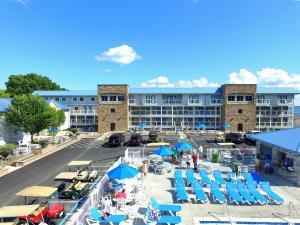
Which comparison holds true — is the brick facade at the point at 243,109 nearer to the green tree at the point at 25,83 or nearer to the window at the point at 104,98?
the window at the point at 104,98

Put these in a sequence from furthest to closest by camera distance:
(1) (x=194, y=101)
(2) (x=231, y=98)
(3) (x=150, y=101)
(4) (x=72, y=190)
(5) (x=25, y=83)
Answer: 1. (5) (x=25, y=83)
2. (3) (x=150, y=101)
3. (1) (x=194, y=101)
4. (2) (x=231, y=98)
5. (4) (x=72, y=190)

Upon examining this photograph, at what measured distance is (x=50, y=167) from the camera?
26625 millimetres

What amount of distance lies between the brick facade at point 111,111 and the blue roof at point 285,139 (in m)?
35.6

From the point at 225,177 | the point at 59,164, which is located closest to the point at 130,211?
the point at 225,177

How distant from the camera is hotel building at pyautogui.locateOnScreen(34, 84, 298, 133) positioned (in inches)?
2248

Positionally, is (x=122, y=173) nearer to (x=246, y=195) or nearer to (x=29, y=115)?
(x=246, y=195)

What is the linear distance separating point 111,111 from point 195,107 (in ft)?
58.7

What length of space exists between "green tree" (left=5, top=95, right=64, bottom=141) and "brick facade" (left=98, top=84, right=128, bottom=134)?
19.5 metres

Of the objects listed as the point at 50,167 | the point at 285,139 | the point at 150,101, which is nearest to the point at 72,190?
the point at 50,167

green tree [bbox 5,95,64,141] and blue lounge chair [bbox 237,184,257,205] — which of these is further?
green tree [bbox 5,95,64,141]

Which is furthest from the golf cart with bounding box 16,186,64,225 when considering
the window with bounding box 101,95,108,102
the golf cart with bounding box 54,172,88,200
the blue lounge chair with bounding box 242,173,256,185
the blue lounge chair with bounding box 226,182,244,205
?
the window with bounding box 101,95,108,102

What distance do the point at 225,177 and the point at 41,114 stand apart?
26.3 m

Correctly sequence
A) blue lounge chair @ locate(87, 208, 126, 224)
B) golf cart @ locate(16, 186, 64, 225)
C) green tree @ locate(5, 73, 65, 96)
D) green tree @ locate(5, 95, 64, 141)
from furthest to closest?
green tree @ locate(5, 73, 65, 96)
green tree @ locate(5, 95, 64, 141)
golf cart @ locate(16, 186, 64, 225)
blue lounge chair @ locate(87, 208, 126, 224)

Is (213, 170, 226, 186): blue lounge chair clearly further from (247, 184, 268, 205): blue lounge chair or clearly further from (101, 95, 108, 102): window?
(101, 95, 108, 102): window
